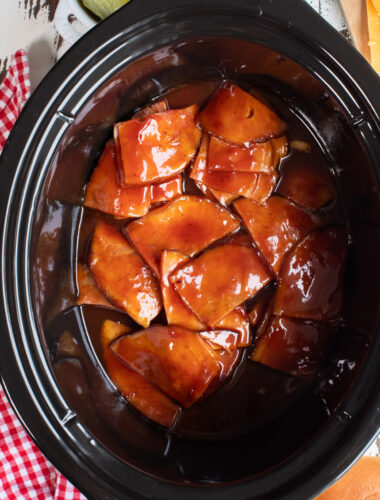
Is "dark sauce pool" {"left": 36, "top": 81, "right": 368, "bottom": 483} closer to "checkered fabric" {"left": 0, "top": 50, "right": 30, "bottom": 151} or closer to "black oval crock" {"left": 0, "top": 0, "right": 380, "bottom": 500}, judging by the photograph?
"black oval crock" {"left": 0, "top": 0, "right": 380, "bottom": 500}

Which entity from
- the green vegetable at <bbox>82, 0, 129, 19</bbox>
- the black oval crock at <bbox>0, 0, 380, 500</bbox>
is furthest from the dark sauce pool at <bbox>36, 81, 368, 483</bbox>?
the green vegetable at <bbox>82, 0, 129, 19</bbox>

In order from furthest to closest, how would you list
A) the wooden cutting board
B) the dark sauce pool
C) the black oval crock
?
the wooden cutting board → the dark sauce pool → the black oval crock

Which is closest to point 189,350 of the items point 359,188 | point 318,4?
point 359,188

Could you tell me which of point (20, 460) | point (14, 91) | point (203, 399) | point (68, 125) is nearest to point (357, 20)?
point (68, 125)

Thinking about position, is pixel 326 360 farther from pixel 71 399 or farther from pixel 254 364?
pixel 71 399

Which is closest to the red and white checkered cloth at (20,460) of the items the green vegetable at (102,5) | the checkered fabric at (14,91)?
the checkered fabric at (14,91)

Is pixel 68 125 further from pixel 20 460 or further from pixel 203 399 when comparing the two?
pixel 20 460

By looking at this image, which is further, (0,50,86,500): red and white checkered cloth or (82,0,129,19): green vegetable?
(0,50,86,500): red and white checkered cloth
